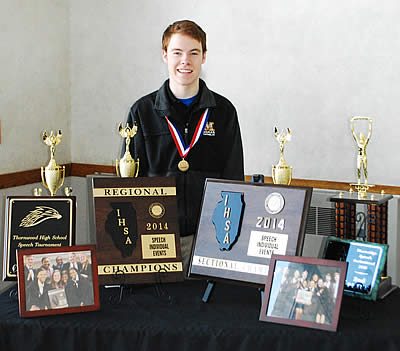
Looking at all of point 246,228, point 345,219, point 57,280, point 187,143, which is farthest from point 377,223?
point 57,280

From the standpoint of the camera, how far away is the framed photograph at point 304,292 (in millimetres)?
1936

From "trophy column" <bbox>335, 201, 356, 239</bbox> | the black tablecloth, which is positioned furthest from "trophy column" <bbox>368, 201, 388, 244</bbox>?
the black tablecloth

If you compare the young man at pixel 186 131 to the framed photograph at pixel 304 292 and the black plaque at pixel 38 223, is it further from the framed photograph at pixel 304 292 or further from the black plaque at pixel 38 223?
the framed photograph at pixel 304 292

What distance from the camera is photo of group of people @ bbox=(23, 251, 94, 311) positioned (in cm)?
205

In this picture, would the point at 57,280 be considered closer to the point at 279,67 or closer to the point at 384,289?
the point at 384,289

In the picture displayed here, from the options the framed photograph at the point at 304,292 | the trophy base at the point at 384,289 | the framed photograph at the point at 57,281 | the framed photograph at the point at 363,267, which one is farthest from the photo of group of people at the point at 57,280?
the trophy base at the point at 384,289

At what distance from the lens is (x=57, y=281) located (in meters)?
2.07

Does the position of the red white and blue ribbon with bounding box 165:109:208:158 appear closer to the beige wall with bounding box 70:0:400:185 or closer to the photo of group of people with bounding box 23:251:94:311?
the photo of group of people with bounding box 23:251:94:311

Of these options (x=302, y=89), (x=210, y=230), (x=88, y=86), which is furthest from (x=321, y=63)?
(x=210, y=230)

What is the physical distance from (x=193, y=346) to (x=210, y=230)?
1.34ft

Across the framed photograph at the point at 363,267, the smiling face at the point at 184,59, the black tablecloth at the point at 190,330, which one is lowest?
the black tablecloth at the point at 190,330

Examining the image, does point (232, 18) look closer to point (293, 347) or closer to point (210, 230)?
point (210, 230)

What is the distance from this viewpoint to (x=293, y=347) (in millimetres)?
1900

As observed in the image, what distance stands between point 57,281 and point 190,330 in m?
0.41
